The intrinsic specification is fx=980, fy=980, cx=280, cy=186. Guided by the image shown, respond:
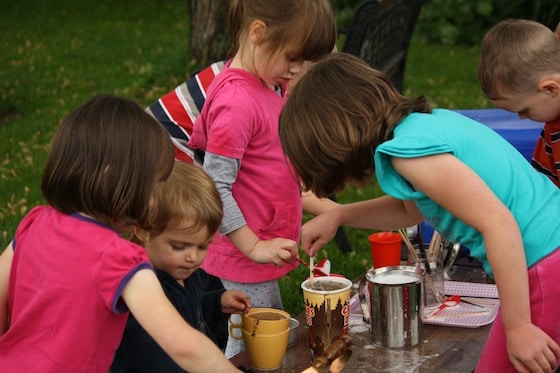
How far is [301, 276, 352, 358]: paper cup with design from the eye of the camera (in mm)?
2781

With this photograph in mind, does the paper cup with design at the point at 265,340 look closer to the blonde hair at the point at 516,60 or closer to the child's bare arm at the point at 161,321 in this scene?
the child's bare arm at the point at 161,321

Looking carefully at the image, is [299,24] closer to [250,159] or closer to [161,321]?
[250,159]

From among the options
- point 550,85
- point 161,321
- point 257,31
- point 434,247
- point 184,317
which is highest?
point 257,31

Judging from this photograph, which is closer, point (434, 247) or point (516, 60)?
point (516, 60)

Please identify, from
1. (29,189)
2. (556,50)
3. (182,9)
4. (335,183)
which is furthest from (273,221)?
(182,9)

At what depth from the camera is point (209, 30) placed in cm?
806

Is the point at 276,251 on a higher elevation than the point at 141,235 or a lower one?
lower

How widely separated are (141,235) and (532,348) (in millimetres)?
1032

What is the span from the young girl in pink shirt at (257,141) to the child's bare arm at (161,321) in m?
0.85

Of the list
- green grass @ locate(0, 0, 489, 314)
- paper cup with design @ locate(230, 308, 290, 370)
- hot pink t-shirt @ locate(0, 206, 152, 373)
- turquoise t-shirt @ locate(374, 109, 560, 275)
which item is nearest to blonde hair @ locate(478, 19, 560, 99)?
turquoise t-shirt @ locate(374, 109, 560, 275)

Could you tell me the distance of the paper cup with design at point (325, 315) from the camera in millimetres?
2781

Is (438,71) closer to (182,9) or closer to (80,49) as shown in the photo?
(80,49)

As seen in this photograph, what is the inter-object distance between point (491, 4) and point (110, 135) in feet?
30.6

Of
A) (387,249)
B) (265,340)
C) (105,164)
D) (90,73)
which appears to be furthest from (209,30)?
(105,164)
